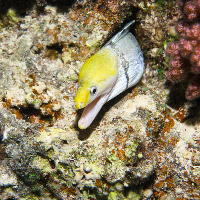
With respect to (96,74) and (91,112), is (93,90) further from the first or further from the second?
(91,112)

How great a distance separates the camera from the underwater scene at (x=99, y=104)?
7.10 feet

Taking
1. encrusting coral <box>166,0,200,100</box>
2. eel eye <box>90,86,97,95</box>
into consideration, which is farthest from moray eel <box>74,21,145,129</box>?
encrusting coral <box>166,0,200,100</box>

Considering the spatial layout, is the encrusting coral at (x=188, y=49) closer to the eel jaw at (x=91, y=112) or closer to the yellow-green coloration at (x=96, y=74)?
the yellow-green coloration at (x=96, y=74)

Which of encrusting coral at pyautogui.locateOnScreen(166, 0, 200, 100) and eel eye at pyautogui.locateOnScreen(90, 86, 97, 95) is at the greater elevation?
eel eye at pyautogui.locateOnScreen(90, 86, 97, 95)

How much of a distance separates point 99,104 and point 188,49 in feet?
3.96

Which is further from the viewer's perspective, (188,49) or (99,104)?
(99,104)

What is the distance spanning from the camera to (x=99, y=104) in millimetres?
2258

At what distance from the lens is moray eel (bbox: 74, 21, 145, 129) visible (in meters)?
2.04

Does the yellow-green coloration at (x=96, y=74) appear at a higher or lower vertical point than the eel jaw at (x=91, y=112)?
higher

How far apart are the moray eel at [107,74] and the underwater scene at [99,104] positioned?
0.04ft

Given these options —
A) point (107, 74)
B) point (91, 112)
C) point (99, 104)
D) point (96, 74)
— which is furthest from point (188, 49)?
point (91, 112)

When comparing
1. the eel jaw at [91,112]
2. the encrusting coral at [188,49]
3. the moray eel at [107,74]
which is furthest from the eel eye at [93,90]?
the encrusting coral at [188,49]

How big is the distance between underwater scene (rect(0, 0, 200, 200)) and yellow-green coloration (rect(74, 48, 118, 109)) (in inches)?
0.5

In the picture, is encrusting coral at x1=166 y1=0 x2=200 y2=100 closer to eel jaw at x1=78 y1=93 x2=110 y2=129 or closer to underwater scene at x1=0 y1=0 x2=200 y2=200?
underwater scene at x1=0 y1=0 x2=200 y2=200
